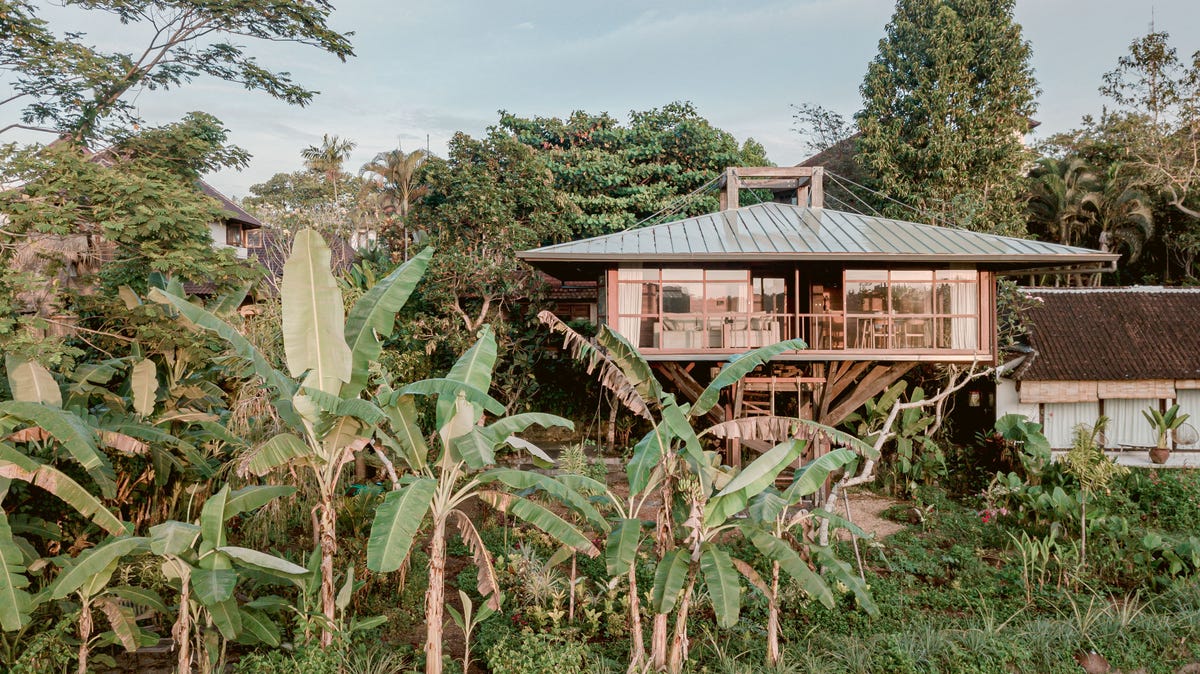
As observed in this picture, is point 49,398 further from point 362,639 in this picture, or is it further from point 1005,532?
point 1005,532

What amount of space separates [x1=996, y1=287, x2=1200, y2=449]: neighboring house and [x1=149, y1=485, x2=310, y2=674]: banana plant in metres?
15.9

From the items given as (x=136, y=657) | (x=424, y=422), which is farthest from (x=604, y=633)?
(x=424, y=422)

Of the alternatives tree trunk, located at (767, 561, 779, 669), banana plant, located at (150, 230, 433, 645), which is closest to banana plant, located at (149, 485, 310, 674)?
banana plant, located at (150, 230, 433, 645)

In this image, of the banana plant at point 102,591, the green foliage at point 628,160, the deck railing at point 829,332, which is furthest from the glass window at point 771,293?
the banana plant at point 102,591

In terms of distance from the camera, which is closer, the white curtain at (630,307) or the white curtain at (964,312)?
the white curtain at (630,307)

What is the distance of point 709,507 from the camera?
675 cm

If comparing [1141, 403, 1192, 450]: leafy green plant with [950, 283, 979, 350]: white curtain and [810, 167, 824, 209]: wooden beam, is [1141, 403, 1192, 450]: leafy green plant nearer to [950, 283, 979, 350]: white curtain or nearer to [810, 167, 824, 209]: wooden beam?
[950, 283, 979, 350]: white curtain

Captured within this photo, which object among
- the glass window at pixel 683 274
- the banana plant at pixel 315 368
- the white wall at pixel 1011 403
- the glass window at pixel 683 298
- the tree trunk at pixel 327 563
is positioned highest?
the glass window at pixel 683 274

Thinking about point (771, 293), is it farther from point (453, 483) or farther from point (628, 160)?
point (453, 483)

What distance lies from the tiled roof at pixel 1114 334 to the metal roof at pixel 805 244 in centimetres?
433

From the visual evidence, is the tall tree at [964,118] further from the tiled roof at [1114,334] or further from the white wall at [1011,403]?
the white wall at [1011,403]

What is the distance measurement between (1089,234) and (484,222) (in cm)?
2409

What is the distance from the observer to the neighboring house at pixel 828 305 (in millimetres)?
12492

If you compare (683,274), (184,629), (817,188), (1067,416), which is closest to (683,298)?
(683,274)
